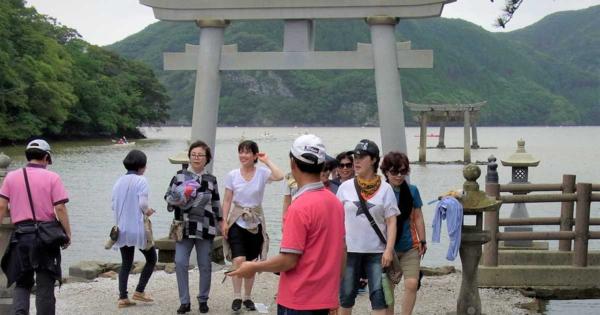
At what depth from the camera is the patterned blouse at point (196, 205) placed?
24.7 ft

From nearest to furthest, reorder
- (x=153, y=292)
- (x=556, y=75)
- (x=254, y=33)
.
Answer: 1. (x=153, y=292)
2. (x=254, y=33)
3. (x=556, y=75)

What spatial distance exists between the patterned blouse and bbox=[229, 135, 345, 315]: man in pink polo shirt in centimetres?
348

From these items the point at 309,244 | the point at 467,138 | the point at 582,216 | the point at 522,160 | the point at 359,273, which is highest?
the point at 467,138

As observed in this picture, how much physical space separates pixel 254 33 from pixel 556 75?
69.6 meters

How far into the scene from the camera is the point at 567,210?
9.62m

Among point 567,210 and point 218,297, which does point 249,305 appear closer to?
point 218,297

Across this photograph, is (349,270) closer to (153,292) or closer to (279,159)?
(153,292)

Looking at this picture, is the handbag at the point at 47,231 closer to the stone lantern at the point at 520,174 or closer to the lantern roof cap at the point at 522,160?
the stone lantern at the point at 520,174

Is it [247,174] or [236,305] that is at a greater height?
[247,174]

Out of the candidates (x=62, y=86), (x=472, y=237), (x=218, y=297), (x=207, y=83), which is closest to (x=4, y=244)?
(x=218, y=297)

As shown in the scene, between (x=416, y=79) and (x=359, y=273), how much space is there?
5742 inches

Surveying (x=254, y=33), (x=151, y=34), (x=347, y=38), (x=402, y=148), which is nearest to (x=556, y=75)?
(x=347, y=38)

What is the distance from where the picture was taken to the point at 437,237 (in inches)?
278

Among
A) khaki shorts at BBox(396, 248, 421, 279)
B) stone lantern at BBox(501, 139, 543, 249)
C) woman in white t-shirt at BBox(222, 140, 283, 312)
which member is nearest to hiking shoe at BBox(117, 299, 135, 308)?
woman in white t-shirt at BBox(222, 140, 283, 312)
